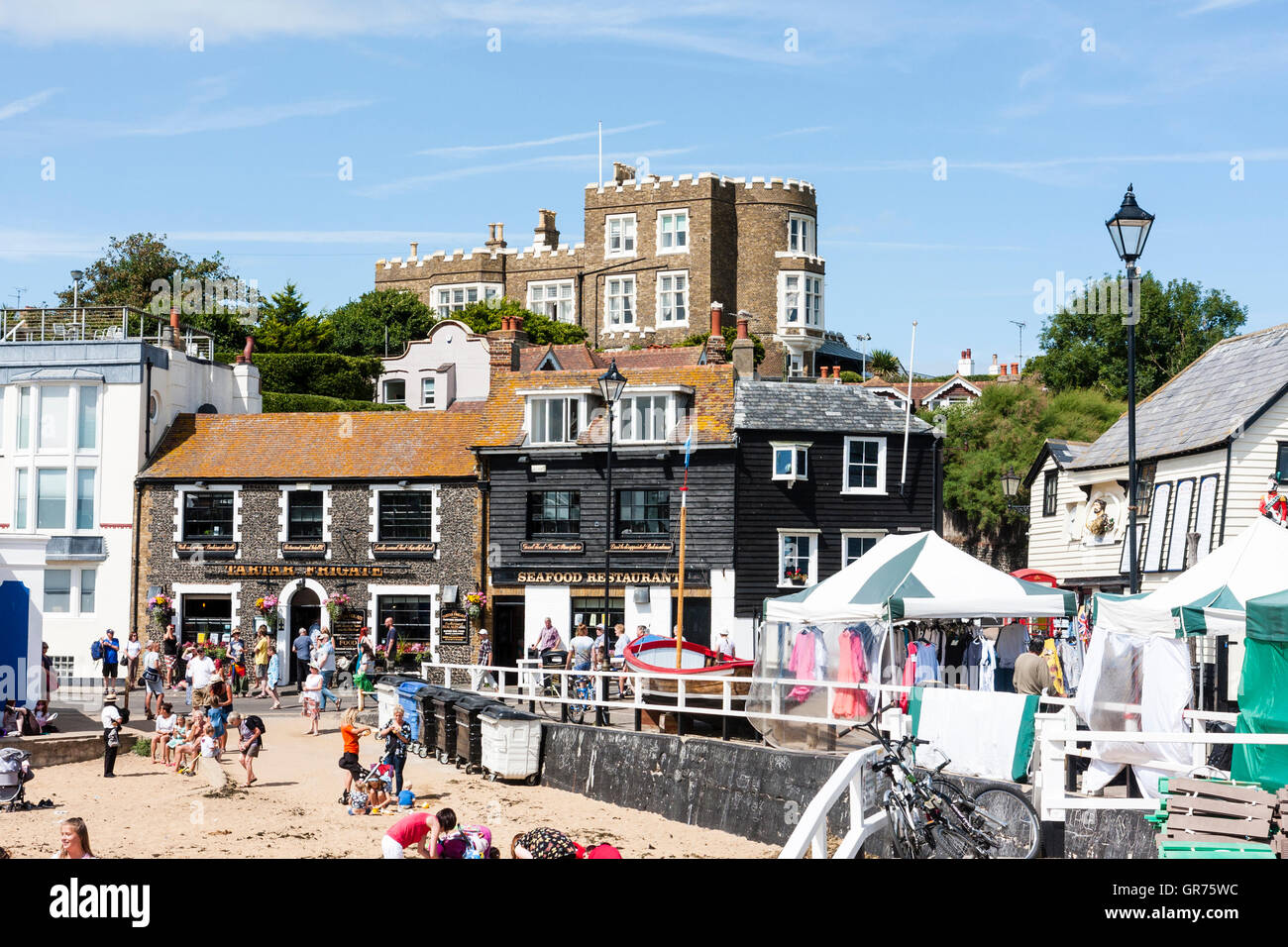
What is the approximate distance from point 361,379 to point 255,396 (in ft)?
70.8

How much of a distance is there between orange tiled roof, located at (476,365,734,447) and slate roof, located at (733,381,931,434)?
1.67 ft

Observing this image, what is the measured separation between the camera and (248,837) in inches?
727

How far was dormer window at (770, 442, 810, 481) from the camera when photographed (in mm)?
37034

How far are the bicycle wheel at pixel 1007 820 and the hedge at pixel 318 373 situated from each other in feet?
171

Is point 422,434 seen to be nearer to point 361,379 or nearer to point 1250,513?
point 1250,513

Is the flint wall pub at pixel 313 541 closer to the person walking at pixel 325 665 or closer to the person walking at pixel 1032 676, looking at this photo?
the person walking at pixel 325 665

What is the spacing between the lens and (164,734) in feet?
82.0

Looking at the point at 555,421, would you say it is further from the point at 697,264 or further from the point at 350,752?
the point at 697,264

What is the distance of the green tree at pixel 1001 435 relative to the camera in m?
55.3

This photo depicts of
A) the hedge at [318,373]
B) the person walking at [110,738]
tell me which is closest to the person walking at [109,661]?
the person walking at [110,738]

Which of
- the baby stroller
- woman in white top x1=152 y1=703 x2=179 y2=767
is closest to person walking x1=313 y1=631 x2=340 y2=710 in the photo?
woman in white top x1=152 y1=703 x2=179 y2=767
